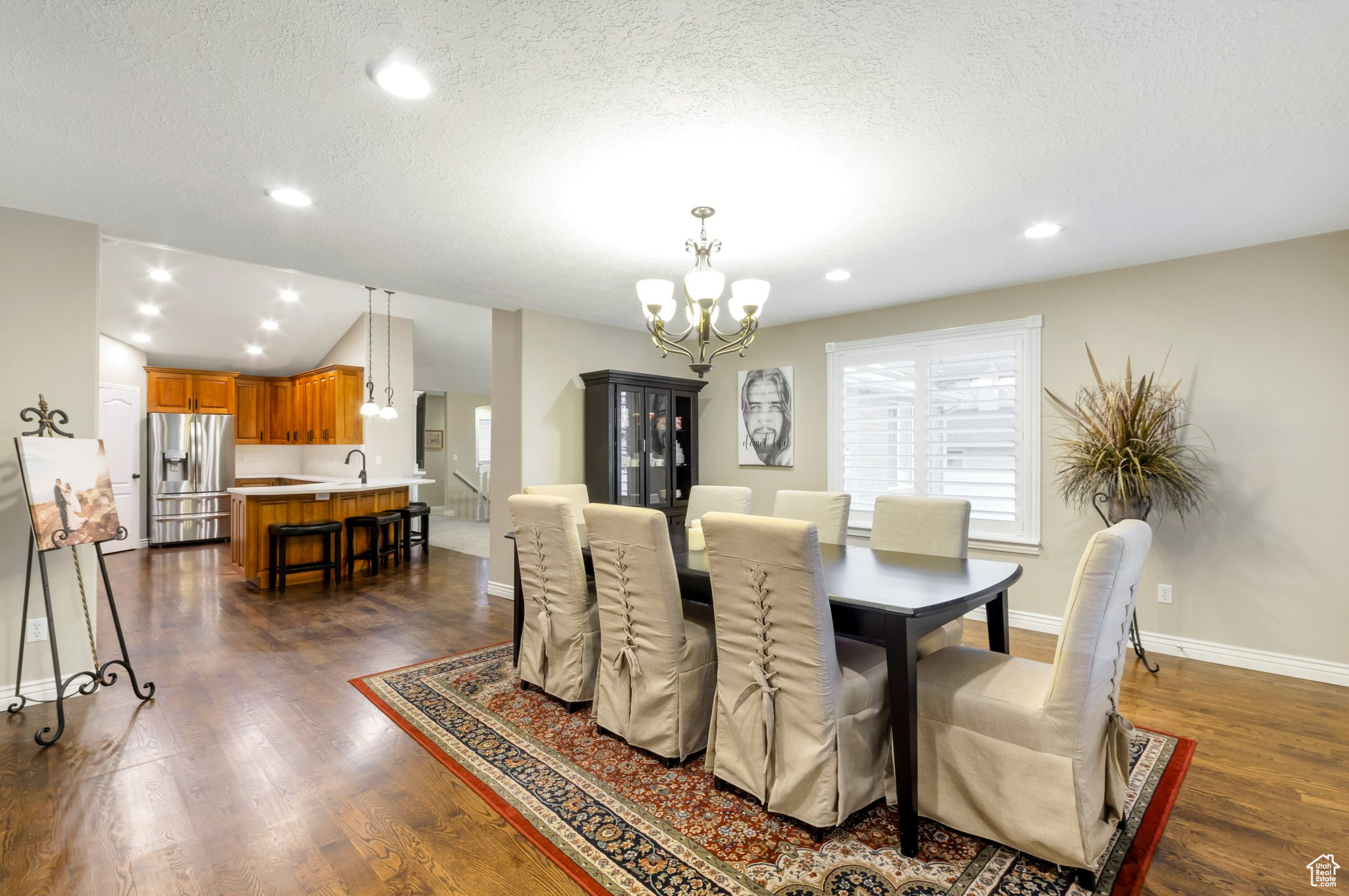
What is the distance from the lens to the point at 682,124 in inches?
86.5

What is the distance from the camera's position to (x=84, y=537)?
2879 mm

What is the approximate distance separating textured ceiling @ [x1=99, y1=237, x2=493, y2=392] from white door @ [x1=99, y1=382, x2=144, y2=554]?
0.65 meters

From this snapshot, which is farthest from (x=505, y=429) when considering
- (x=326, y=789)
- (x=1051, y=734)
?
(x=1051, y=734)

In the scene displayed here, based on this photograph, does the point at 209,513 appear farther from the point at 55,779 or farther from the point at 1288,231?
the point at 1288,231

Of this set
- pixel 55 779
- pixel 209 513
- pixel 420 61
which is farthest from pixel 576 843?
pixel 209 513

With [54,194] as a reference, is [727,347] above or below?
below

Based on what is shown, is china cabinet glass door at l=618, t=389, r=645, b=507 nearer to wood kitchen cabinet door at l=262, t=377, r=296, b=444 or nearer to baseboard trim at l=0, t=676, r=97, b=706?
baseboard trim at l=0, t=676, r=97, b=706

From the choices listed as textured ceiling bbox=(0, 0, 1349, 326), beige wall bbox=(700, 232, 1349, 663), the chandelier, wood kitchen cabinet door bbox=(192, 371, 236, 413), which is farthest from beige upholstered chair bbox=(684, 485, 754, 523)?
wood kitchen cabinet door bbox=(192, 371, 236, 413)

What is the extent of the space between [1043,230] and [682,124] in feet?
7.13

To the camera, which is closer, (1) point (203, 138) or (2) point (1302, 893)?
(2) point (1302, 893)

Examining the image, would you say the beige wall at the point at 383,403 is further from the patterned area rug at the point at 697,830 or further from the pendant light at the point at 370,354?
the patterned area rug at the point at 697,830

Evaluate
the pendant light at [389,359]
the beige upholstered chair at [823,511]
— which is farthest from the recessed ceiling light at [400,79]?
the pendant light at [389,359]

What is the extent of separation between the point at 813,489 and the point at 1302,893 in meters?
3.98

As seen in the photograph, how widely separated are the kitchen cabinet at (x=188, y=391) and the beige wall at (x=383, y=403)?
1624 millimetres
